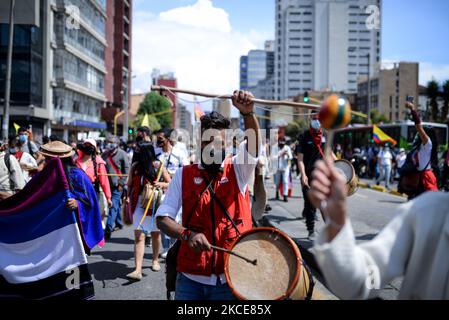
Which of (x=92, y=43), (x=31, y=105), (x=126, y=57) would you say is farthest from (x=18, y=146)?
(x=126, y=57)

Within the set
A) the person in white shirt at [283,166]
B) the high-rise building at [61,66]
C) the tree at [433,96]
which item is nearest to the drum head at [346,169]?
the person in white shirt at [283,166]

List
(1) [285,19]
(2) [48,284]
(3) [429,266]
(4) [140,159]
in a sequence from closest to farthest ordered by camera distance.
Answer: (3) [429,266] → (2) [48,284] → (4) [140,159] → (1) [285,19]

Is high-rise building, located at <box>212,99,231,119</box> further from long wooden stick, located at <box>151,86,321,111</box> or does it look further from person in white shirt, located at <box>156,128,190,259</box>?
person in white shirt, located at <box>156,128,190,259</box>

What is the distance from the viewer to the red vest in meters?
3.09

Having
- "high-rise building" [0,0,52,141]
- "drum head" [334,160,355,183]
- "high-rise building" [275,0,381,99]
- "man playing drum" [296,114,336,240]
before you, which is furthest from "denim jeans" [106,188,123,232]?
"high-rise building" [275,0,381,99]

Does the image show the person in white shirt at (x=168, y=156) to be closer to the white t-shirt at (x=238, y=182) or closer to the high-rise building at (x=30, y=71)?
the white t-shirt at (x=238, y=182)

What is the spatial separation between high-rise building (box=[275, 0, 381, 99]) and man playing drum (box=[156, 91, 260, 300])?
146m

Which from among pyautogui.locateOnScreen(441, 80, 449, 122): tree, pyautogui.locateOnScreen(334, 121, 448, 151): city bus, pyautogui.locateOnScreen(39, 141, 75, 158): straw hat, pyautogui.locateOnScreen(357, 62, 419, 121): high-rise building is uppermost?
pyautogui.locateOnScreen(357, 62, 419, 121): high-rise building

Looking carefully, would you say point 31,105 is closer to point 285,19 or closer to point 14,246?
point 14,246

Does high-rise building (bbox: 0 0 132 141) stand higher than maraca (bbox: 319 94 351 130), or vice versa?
high-rise building (bbox: 0 0 132 141)

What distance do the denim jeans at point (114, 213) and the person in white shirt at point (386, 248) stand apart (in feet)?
26.9

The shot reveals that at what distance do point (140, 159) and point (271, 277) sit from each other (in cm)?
459

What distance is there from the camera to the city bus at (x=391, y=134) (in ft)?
94.9
